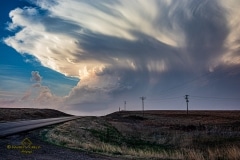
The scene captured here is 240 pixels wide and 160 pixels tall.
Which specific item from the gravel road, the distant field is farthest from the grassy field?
the distant field

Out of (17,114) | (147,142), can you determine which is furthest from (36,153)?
(17,114)

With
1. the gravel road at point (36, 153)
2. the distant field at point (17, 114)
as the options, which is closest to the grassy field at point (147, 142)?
the gravel road at point (36, 153)

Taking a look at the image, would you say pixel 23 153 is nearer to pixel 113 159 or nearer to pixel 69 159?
pixel 69 159

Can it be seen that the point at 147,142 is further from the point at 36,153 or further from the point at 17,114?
the point at 17,114

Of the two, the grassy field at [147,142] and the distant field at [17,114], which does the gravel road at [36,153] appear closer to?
the grassy field at [147,142]

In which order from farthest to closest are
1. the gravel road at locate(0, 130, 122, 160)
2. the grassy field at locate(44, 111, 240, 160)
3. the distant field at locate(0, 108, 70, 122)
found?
the distant field at locate(0, 108, 70, 122) → the grassy field at locate(44, 111, 240, 160) → the gravel road at locate(0, 130, 122, 160)

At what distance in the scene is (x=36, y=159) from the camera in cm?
1413

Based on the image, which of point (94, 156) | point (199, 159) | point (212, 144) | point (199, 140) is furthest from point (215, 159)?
point (199, 140)

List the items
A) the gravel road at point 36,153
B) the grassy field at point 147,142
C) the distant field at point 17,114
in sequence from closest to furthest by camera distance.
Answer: the gravel road at point 36,153 → the grassy field at point 147,142 → the distant field at point 17,114

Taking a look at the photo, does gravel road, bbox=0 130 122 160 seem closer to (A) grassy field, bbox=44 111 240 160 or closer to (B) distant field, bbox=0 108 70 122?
(A) grassy field, bbox=44 111 240 160

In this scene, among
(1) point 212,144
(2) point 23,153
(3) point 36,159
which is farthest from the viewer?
(1) point 212,144

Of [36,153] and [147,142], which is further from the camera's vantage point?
[147,142]

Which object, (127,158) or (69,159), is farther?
→ (127,158)

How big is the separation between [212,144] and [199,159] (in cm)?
1784
